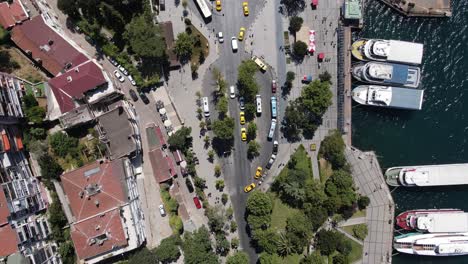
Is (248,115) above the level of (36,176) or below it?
above

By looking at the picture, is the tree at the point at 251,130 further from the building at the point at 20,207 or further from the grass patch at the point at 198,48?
the building at the point at 20,207

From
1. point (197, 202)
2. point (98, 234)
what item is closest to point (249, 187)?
point (197, 202)

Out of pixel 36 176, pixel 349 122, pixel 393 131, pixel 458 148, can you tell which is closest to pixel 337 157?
pixel 349 122

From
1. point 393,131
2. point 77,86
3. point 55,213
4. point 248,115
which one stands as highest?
point 77,86

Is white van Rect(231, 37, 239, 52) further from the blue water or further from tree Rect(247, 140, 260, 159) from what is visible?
the blue water

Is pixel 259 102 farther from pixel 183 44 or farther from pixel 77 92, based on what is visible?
pixel 77 92

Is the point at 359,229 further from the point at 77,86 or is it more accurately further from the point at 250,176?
the point at 77,86

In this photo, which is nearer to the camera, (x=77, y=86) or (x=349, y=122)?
(x=77, y=86)
